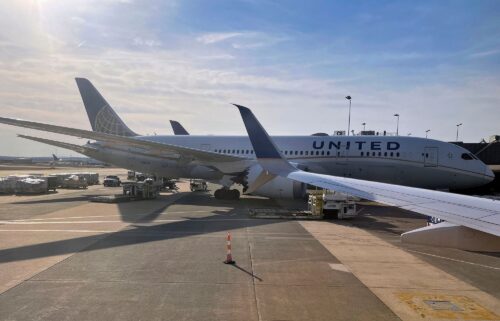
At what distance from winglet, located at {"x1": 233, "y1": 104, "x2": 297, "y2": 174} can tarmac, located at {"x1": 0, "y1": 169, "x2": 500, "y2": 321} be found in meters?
2.38

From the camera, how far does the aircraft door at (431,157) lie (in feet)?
78.5

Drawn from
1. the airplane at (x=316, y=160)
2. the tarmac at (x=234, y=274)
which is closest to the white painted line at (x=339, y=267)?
the tarmac at (x=234, y=274)

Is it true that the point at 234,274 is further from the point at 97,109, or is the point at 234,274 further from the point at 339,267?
the point at 97,109

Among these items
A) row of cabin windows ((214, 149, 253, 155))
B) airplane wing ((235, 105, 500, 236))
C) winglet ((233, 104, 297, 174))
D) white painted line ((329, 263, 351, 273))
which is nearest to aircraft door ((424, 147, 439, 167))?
row of cabin windows ((214, 149, 253, 155))

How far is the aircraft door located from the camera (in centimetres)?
2392

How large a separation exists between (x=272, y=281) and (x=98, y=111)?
2615 cm

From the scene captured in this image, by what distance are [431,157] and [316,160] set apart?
22.3 feet

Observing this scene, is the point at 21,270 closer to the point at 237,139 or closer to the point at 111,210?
the point at 111,210

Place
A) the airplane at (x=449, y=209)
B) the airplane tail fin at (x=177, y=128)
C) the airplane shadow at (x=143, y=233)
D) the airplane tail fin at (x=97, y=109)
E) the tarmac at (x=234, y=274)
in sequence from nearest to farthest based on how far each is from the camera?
the airplane at (x=449, y=209) → the tarmac at (x=234, y=274) → the airplane shadow at (x=143, y=233) → the airplane tail fin at (x=97, y=109) → the airplane tail fin at (x=177, y=128)

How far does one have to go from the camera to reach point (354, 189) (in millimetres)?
7309

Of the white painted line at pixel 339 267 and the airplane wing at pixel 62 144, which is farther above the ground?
the airplane wing at pixel 62 144

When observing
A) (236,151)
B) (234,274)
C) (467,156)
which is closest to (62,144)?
(236,151)

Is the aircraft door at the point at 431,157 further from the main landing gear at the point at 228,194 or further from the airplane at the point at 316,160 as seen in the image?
the main landing gear at the point at 228,194

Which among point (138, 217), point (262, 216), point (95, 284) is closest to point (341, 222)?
point (262, 216)
